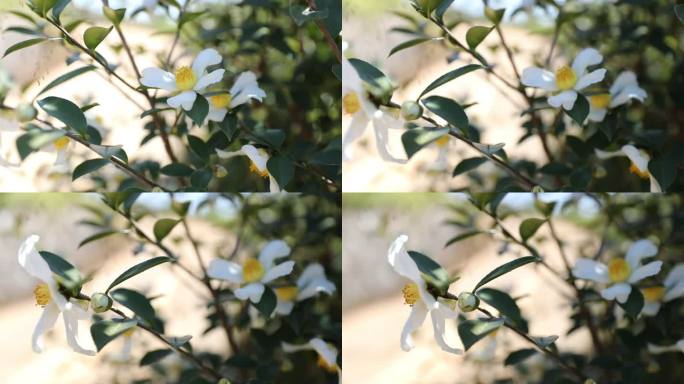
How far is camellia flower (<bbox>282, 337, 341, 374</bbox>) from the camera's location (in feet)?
5.96

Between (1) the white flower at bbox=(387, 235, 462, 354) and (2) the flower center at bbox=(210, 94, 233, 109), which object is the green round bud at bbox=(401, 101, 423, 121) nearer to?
(1) the white flower at bbox=(387, 235, 462, 354)

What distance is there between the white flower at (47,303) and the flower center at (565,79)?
1063mm

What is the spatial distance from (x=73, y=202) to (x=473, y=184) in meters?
0.87

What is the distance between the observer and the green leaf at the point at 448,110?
1679 mm

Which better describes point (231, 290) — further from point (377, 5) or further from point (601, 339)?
point (601, 339)

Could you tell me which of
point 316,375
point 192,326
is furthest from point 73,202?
point 316,375

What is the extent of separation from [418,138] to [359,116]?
0.52ft

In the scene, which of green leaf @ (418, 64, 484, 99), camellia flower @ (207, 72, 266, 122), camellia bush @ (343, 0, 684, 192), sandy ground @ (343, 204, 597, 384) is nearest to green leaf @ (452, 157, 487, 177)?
camellia bush @ (343, 0, 684, 192)

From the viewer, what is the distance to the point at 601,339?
6.02 feet

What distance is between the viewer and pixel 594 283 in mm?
1840

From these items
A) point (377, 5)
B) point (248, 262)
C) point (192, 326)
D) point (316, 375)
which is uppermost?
point (377, 5)

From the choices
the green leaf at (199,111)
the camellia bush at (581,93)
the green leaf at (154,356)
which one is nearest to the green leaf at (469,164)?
the camellia bush at (581,93)

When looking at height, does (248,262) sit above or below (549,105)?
below

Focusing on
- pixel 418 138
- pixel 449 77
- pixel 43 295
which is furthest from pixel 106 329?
pixel 449 77
